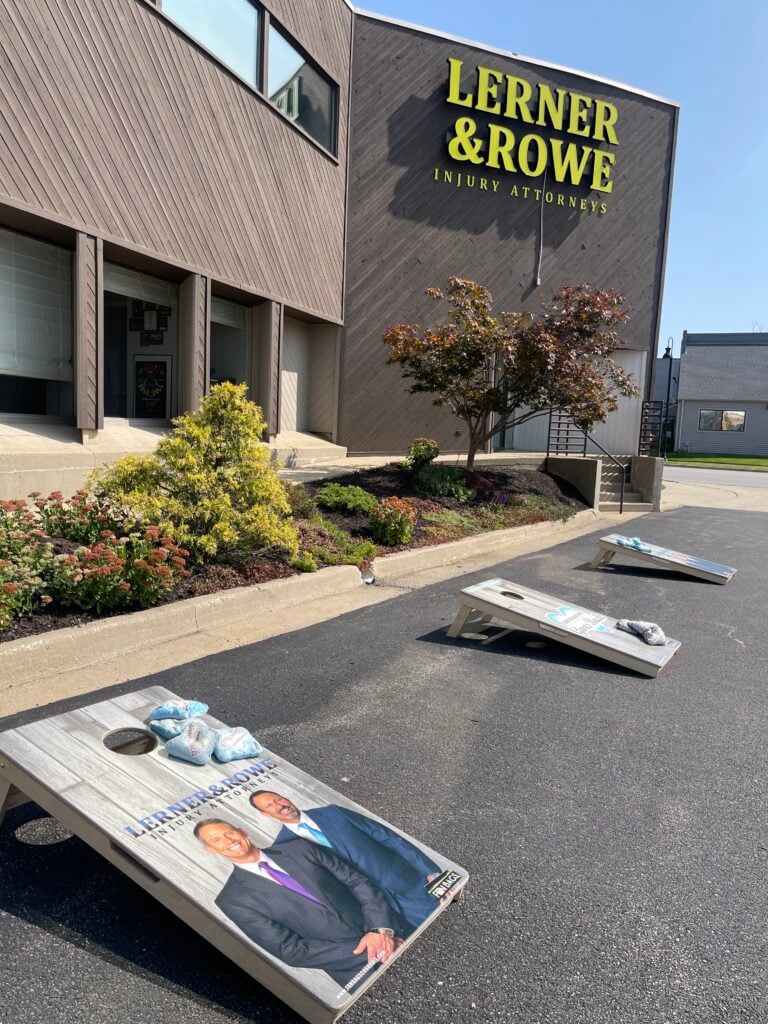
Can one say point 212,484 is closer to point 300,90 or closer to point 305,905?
point 305,905

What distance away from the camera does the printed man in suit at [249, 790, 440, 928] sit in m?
2.40

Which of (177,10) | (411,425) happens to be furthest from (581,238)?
(177,10)

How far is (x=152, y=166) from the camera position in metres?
10.6

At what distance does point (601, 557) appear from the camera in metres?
9.06

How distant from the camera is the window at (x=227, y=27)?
11.1 m

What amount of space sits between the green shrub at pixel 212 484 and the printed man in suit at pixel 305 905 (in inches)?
154

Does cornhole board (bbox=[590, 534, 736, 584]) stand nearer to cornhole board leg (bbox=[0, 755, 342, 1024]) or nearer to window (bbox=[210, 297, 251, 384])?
cornhole board leg (bbox=[0, 755, 342, 1024])

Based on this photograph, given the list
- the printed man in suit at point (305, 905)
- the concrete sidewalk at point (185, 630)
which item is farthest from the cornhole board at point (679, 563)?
the printed man in suit at point (305, 905)

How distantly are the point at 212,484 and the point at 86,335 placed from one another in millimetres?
4802

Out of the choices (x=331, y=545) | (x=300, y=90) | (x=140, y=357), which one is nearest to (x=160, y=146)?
(x=140, y=357)

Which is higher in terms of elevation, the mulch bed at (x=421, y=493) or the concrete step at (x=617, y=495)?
the mulch bed at (x=421, y=493)

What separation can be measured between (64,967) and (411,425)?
16.0 metres

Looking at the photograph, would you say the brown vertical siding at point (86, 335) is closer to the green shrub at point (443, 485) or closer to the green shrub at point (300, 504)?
the green shrub at point (300, 504)

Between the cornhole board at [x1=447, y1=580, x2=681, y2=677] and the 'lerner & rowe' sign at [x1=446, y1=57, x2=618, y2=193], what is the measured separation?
15358 millimetres
